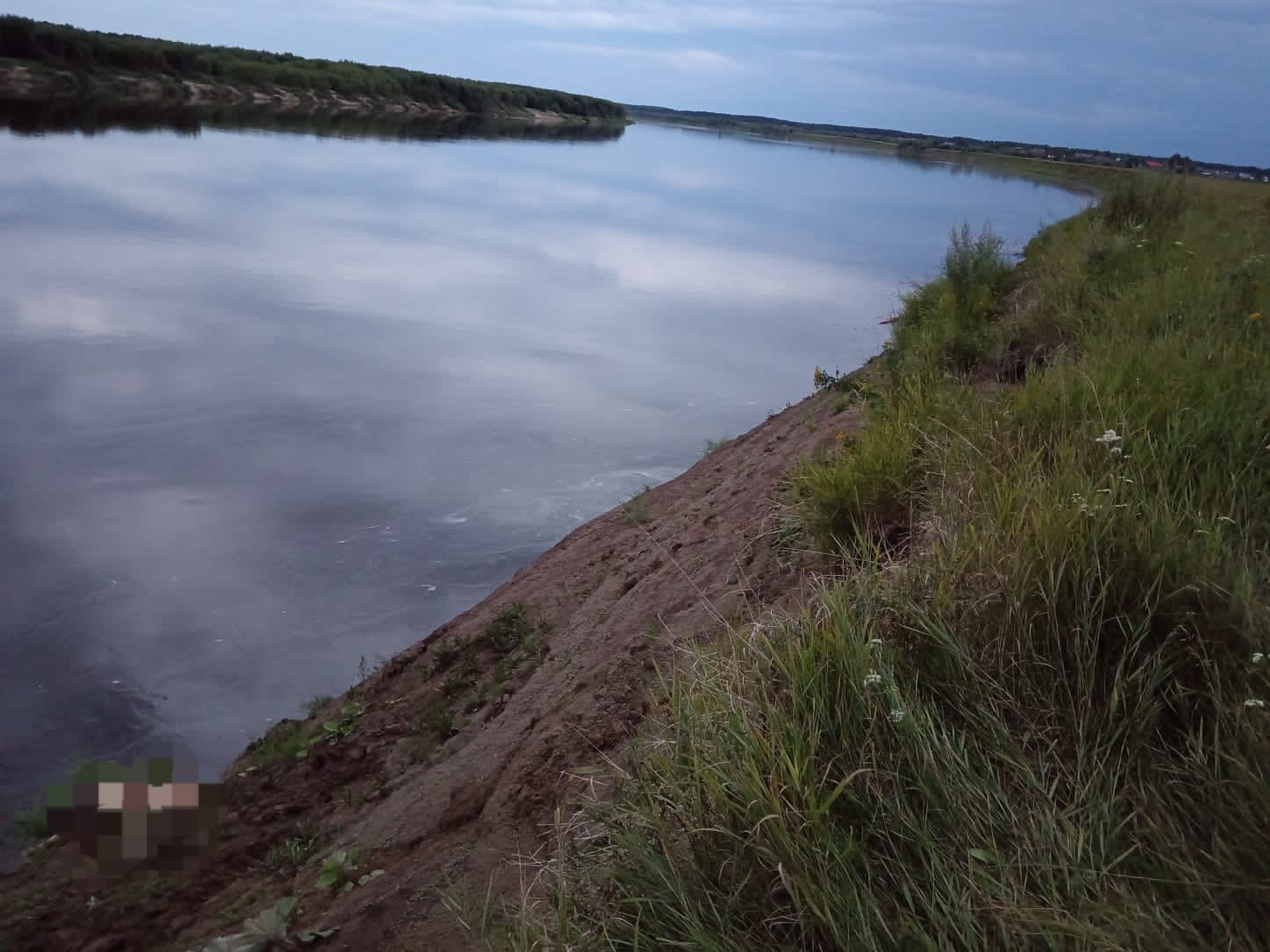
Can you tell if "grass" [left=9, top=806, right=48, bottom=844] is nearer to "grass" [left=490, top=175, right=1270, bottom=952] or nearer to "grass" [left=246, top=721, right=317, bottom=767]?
"grass" [left=246, top=721, right=317, bottom=767]

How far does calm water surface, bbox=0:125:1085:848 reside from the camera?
664 centimetres

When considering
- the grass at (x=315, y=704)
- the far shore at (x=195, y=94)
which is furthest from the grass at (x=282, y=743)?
the far shore at (x=195, y=94)

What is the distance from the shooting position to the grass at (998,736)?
2.07m

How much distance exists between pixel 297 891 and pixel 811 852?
9.23ft

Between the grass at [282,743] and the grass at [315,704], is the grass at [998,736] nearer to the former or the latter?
the grass at [282,743]

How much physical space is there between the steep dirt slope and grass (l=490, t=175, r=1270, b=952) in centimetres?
75

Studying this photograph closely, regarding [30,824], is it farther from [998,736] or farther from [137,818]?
[998,736]

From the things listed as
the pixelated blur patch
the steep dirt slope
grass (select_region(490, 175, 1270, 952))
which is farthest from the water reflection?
grass (select_region(490, 175, 1270, 952))

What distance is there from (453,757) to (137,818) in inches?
58.7

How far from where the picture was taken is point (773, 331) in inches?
709

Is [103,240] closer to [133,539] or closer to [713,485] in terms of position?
[133,539]

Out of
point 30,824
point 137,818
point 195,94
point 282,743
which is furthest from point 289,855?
point 195,94

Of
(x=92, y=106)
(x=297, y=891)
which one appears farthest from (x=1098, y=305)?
(x=92, y=106)

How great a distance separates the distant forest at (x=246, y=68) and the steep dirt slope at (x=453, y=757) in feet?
176
